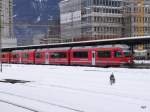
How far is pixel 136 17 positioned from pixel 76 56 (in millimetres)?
76620

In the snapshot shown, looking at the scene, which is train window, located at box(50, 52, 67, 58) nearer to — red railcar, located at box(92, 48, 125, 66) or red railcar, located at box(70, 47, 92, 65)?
red railcar, located at box(70, 47, 92, 65)

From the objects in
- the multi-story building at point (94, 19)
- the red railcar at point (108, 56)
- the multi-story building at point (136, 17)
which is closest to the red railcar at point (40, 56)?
the red railcar at point (108, 56)

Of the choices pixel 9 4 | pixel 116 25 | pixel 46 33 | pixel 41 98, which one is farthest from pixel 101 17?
pixel 41 98

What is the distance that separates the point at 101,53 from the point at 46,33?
393ft

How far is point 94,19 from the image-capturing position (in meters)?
128

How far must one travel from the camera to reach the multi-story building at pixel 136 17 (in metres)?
133

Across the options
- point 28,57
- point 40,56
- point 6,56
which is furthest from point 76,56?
point 6,56

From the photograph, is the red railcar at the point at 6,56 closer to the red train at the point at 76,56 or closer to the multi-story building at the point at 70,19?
the red train at the point at 76,56

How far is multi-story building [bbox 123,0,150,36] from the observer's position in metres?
133

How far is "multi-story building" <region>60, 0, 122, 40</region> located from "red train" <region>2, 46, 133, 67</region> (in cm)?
4773

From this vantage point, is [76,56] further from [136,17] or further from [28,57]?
[136,17]

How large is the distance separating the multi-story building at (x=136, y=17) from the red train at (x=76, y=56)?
61245 mm

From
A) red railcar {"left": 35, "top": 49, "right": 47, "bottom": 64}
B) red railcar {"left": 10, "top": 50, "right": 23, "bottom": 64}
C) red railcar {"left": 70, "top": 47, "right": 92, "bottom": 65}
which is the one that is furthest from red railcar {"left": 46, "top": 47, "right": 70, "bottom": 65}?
red railcar {"left": 10, "top": 50, "right": 23, "bottom": 64}

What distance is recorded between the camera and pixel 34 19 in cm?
17675
